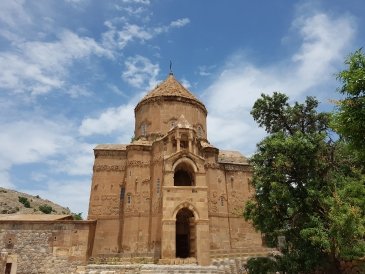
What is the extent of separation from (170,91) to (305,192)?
14555mm

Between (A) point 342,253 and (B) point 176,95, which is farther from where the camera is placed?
(B) point 176,95

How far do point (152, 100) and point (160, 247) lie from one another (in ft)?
37.8

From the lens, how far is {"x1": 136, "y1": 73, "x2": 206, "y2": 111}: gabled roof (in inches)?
1038

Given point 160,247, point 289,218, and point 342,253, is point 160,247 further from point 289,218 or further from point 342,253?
point 342,253

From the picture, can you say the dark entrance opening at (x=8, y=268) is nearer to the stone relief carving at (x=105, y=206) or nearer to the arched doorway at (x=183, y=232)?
the stone relief carving at (x=105, y=206)

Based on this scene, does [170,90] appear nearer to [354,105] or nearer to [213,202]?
[213,202]

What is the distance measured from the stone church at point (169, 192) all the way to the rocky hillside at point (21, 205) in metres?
31.0

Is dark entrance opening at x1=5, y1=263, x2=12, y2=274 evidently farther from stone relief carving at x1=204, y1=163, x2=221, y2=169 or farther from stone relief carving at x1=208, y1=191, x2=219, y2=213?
stone relief carving at x1=204, y1=163, x2=221, y2=169

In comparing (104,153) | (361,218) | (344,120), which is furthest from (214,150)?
(344,120)

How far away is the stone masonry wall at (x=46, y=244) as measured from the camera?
61.1 feet

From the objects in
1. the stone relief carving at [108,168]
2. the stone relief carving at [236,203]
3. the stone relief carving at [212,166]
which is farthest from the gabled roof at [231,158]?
the stone relief carving at [108,168]

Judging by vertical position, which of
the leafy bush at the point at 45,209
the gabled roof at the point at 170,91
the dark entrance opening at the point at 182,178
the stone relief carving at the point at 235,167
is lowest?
the dark entrance opening at the point at 182,178

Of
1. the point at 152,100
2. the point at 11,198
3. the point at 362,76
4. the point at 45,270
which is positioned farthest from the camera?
the point at 11,198

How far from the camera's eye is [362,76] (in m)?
8.09
